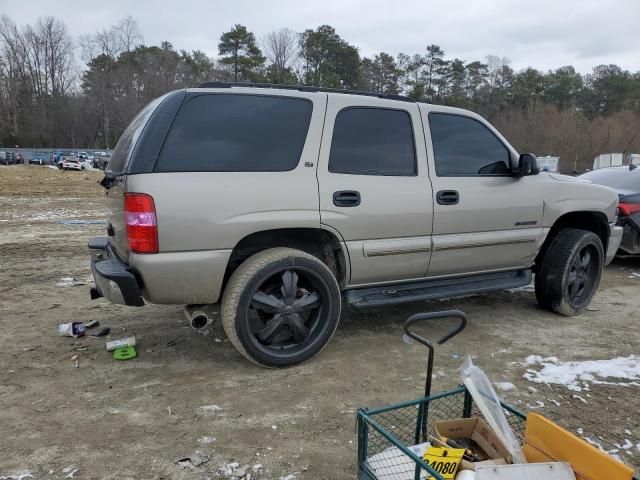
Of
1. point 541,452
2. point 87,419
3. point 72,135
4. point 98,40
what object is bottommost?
point 87,419

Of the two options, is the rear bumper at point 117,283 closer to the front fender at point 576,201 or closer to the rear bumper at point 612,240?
the front fender at point 576,201

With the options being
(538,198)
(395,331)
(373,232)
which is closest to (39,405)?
(373,232)

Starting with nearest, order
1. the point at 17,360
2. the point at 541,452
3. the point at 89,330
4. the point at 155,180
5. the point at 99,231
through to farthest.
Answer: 1. the point at 541,452
2. the point at 155,180
3. the point at 17,360
4. the point at 89,330
5. the point at 99,231

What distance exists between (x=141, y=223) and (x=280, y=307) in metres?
1.09

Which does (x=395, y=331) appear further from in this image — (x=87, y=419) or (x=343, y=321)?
(x=87, y=419)

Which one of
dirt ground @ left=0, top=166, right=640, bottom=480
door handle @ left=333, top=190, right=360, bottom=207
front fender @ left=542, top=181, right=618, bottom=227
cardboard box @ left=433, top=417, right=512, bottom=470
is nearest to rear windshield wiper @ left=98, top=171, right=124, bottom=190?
dirt ground @ left=0, top=166, right=640, bottom=480

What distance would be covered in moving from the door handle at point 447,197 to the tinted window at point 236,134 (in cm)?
122

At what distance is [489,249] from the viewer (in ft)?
14.3

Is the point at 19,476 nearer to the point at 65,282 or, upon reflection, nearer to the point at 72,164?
the point at 65,282

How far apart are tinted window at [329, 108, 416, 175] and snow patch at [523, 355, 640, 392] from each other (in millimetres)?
1752

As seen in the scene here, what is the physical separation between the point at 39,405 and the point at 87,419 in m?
0.40

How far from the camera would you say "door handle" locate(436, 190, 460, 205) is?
4.02 metres

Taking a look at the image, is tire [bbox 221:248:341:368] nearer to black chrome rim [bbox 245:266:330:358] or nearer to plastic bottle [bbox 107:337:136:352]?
black chrome rim [bbox 245:266:330:358]

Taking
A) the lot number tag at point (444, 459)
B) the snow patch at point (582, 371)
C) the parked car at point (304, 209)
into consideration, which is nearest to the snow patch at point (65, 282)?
the parked car at point (304, 209)
